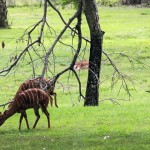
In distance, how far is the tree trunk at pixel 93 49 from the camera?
12.5m

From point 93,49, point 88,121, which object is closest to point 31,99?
point 88,121

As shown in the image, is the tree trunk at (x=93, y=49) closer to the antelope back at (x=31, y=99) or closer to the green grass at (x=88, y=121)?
the green grass at (x=88, y=121)

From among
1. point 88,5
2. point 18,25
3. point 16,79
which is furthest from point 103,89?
point 18,25

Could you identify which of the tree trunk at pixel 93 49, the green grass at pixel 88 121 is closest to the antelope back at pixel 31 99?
the green grass at pixel 88 121

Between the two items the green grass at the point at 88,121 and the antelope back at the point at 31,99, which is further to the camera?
the antelope back at the point at 31,99

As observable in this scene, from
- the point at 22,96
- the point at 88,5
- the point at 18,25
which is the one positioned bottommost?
the point at 18,25

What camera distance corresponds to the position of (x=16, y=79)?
770 inches

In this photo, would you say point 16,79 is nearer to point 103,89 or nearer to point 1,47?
point 103,89

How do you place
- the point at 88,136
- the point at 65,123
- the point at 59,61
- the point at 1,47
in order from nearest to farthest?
the point at 88,136 → the point at 65,123 → the point at 59,61 → the point at 1,47

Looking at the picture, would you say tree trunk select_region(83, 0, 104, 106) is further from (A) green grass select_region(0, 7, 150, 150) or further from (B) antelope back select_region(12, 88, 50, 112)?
(B) antelope back select_region(12, 88, 50, 112)

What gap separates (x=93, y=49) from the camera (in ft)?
42.8

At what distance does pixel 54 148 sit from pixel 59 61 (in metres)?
14.3

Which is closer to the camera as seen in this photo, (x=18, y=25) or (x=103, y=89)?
(x=103, y=89)

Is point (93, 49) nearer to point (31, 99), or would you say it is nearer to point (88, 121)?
point (88, 121)
